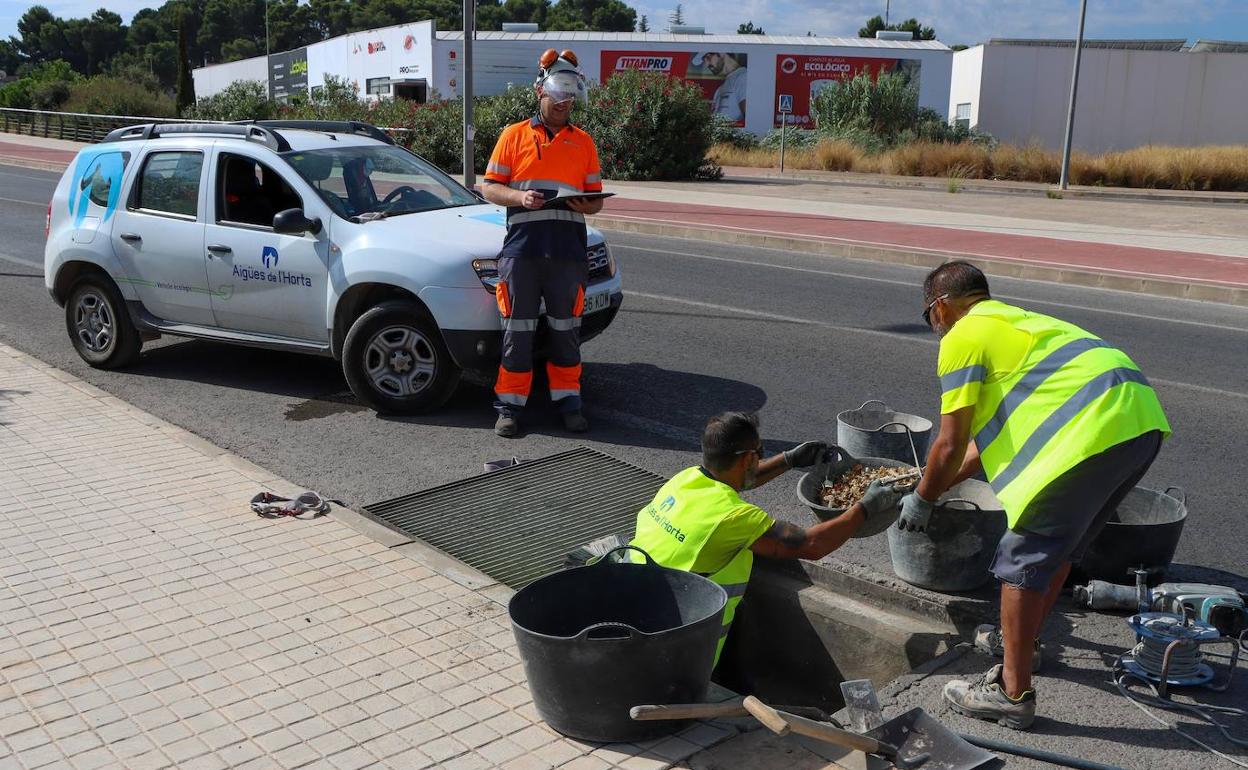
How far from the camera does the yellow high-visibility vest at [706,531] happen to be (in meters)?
4.11

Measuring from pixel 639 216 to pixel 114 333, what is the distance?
12.3m

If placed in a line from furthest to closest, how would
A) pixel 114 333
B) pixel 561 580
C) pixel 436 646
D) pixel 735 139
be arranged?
pixel 735 139 → pixel 114 333 → pixel 436 646 → pixel 561 580

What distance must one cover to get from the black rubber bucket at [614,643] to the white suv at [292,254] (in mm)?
3413

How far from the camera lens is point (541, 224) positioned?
691 cm

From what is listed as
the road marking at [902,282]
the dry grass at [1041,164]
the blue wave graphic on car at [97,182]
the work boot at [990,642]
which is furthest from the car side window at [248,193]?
the dry grass at [1041,164]

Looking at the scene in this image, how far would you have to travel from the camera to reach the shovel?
332 cm

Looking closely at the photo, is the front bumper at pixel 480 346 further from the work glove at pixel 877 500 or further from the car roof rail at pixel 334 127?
the work glove at pixel 877 500

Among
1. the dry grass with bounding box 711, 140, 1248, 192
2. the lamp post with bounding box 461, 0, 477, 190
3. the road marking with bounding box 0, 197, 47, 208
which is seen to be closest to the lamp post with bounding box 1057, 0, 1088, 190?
the dry grass with bounding box 711, 140, 1248, 192

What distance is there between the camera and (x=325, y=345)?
7.71 m

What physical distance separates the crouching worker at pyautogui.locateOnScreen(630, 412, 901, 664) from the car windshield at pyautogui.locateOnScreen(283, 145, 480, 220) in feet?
14.0

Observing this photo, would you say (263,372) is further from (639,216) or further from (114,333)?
(639,216)

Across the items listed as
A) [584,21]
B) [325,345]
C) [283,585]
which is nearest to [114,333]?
[325,345]

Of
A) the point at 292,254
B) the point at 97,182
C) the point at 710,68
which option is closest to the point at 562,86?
the point at 292,254

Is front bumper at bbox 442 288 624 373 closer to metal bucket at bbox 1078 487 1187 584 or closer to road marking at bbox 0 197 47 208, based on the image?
metal bucket at bbox 1078 487 1187 584
